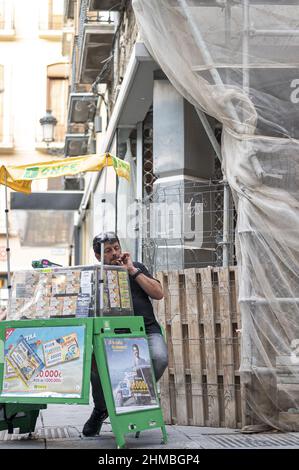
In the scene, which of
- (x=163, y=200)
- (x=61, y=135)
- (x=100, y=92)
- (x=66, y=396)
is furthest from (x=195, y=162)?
(x=61, y=135)

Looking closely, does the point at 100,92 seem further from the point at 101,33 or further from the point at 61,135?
the point at 61,135

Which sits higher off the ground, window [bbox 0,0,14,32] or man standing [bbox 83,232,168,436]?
window [bbox 0,0,14,32]

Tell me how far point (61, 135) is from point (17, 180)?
28.0 m

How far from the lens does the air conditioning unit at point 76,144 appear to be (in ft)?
77.9

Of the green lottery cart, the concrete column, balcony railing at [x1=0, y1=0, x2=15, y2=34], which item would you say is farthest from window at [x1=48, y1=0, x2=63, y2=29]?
the green lottery cart

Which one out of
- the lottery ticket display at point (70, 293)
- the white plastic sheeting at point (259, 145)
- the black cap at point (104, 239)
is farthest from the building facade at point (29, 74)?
the lottery ticket display at point (70, 293)

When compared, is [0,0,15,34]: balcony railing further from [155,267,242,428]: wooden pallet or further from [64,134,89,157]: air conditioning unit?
[155,267,242,428]: wooden pallet

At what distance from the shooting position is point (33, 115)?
36.4 metres

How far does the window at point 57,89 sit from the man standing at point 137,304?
29.2 m

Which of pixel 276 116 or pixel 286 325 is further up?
pixel 276 116

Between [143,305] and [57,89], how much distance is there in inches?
1188

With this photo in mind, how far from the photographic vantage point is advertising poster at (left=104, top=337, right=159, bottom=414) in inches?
263

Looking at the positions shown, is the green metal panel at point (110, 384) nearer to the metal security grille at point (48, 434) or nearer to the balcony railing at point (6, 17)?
the metal security grille at point (48, 434)

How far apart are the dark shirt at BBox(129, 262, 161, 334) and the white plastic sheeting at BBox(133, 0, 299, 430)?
0.83 meters
